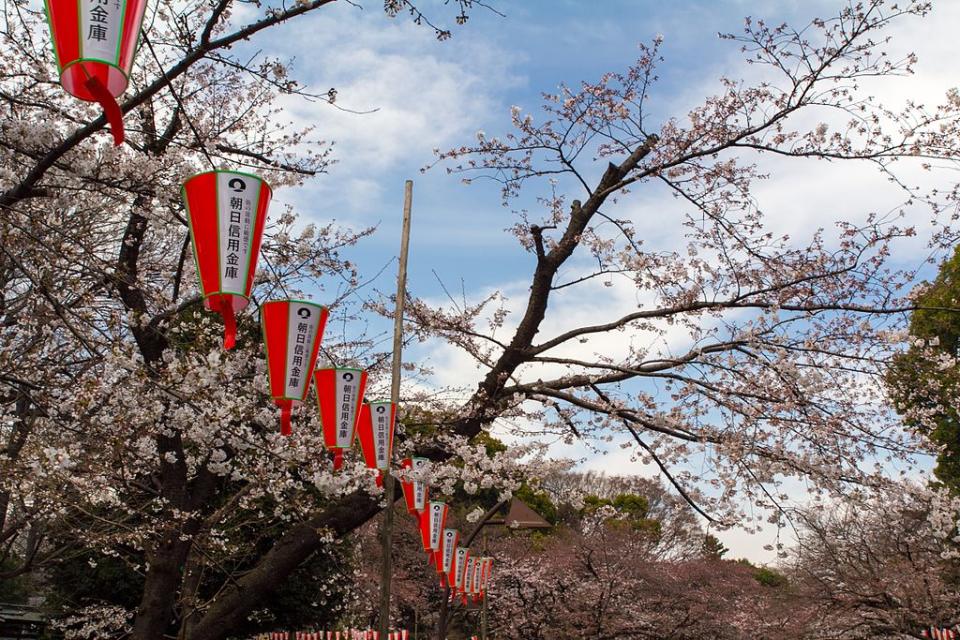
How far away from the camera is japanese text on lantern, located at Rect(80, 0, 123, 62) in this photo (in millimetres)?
2745

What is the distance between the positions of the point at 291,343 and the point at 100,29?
2360 millimetres

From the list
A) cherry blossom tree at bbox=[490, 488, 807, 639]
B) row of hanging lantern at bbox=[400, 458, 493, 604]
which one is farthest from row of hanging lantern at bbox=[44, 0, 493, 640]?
cherry blossom tree at bbox=[490, 488, 807, 639]

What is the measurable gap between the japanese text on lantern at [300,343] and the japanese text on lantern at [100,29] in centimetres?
219

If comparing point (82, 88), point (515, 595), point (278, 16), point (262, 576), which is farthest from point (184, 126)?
point (515, 595)

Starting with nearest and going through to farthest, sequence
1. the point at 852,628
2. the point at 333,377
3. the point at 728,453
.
Answer: the point at 333,377
the point at 728,453
the point at 852,628

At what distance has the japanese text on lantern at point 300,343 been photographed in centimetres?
469

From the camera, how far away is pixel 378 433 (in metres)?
6.72

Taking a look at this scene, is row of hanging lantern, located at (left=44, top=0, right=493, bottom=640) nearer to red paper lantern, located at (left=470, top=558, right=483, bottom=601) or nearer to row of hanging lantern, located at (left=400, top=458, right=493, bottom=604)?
row of hanging lantern, located at (left=400, top=458, right=493, bottom=604)

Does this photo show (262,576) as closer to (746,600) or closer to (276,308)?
(276,308)

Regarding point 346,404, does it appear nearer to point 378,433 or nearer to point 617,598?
point 378,433

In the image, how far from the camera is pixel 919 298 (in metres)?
7.01

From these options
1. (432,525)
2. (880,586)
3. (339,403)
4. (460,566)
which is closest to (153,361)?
(339,403)

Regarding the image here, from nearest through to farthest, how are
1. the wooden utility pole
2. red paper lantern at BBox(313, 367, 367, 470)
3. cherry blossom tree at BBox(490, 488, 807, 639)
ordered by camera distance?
red paper lantern at BBox(313, 367, 367, 470) < the wooden utility pole < cherry blossom tree at BBox(490, 488, 807, 639)

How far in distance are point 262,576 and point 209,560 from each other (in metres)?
0.79
